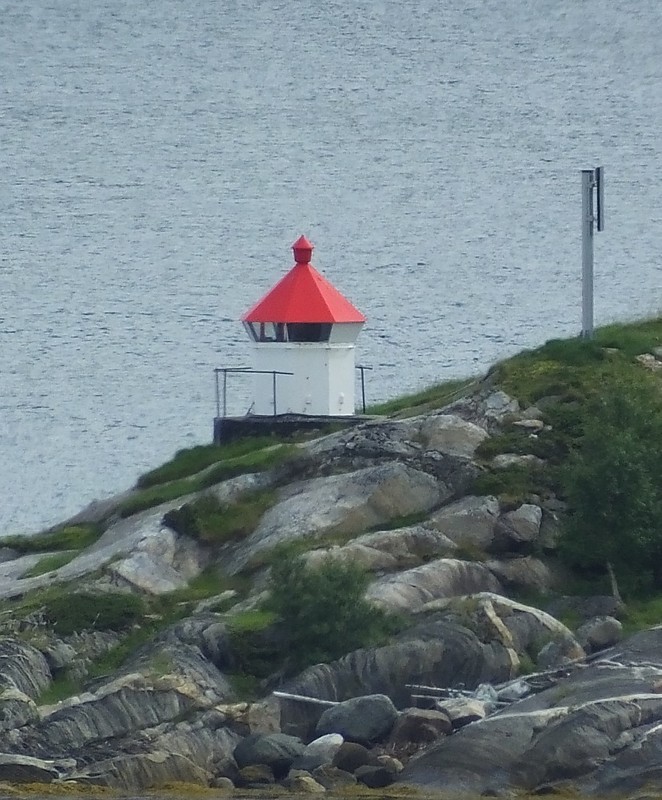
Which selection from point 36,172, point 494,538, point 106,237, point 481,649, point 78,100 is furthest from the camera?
point 78,100

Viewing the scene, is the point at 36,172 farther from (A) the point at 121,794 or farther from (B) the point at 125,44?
(A) the point at 121,794

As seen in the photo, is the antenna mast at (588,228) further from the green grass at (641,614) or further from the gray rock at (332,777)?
the gray rock at (332,777)

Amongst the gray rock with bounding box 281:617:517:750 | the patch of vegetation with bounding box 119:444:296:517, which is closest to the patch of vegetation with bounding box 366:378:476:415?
the patch of vegetation with bounding box 119:444:296:517

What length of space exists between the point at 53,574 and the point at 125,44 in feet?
264

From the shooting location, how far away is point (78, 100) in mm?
102500

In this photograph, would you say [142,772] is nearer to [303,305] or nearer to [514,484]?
[514,484]

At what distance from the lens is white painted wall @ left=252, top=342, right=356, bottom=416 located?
Result: 39406mm

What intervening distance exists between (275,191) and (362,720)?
60.4 meters

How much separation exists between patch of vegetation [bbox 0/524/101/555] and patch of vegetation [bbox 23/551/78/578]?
45 cm

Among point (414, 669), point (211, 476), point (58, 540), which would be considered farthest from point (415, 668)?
point (58, 540)

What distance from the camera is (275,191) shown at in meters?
88.3

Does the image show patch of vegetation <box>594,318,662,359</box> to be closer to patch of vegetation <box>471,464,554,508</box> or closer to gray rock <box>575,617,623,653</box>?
patch of vegetation <box>471,464,554,508</box>

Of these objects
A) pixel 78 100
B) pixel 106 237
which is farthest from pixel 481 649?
pixel 78 100

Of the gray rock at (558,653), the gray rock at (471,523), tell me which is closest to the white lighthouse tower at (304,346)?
the gray rock at (471,523)
